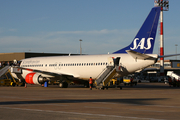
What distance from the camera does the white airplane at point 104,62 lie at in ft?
107

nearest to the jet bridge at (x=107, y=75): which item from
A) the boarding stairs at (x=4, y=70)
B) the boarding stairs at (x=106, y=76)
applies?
the boarding stairs at (x=106, y=76)

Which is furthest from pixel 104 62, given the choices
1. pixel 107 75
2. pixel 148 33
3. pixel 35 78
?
pixel 35 78

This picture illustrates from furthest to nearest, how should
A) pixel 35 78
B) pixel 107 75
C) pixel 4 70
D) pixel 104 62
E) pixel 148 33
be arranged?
pixel 4 70 < pixel 35 78 < pixel 104 62 < pixel 148 33 < pixel 107 75

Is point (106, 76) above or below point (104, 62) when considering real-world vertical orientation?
below

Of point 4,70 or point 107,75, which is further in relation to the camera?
point 4,70

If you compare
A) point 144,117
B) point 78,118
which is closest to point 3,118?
point 78,118

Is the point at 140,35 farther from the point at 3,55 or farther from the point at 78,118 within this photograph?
the point at 3,55

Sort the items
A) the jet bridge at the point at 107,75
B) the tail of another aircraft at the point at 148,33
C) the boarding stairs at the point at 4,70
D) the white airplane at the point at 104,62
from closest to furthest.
Result: the white airplane at the point at 104,62 < the jet bridge at the point at 107,75 < the tail of another aircraft at the point at 148,33 < the boarding stairs at the point at 4,70

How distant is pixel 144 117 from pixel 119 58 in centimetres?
2243

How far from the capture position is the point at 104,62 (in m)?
34.9

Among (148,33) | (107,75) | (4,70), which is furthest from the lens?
(4,70)

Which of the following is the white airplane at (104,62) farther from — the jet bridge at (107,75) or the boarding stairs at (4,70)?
the boarding stairs at (4,70)

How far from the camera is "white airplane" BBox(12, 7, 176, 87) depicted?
32.6 meters

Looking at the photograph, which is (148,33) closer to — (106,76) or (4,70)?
(106,76)
